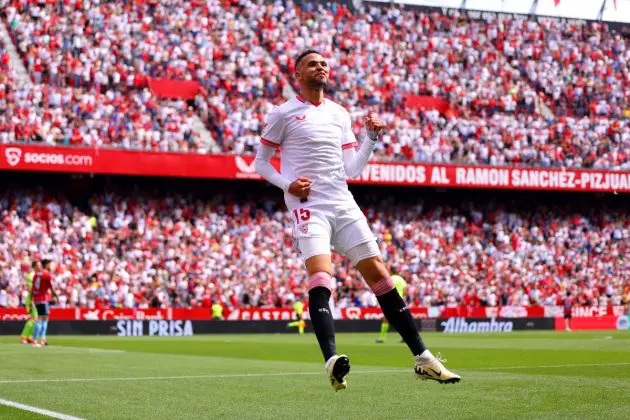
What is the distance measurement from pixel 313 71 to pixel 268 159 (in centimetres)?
87

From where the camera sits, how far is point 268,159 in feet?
28.2

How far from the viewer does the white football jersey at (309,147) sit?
26.9ft

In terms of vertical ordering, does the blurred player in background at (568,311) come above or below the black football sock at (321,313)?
above

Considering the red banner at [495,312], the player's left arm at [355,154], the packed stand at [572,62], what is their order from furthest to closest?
the packed stand at [572,62]
the red banner at [495,312]
the player's left arm at [355,154]

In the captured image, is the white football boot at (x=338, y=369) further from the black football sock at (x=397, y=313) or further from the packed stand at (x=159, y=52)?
the packed stand at (x=159, y=52)

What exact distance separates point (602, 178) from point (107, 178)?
2142cm

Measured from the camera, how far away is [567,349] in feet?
69.2

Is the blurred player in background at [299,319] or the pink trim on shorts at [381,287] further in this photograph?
the blurred player in background at [299,319]

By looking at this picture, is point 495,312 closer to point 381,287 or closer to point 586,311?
point 586,311

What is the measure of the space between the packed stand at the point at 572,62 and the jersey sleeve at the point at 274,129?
41.1 metres

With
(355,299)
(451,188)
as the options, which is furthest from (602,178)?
(355,299)

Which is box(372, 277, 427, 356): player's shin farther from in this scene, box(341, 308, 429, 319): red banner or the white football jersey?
box(341, 308, 429, 319): red banner

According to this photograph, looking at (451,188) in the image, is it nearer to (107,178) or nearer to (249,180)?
(249,180)

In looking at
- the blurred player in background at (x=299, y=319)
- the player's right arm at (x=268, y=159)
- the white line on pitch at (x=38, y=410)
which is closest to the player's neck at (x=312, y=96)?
the player's right arm at (x=268, y=159)
